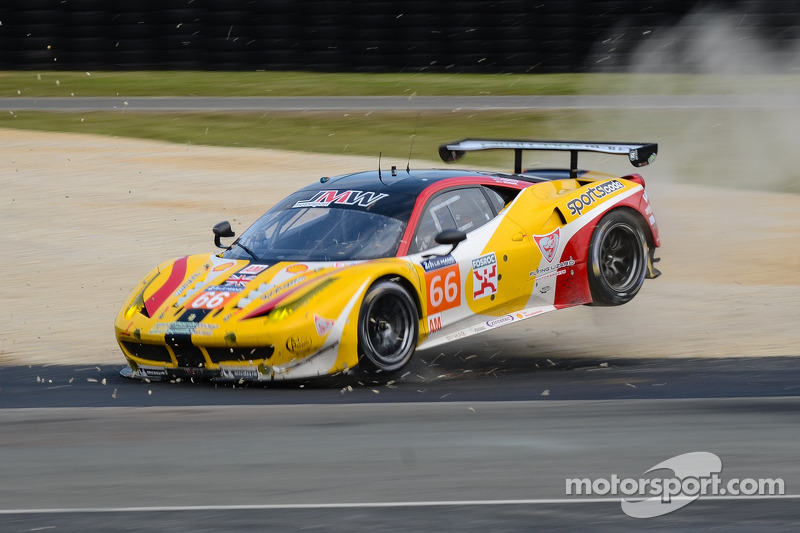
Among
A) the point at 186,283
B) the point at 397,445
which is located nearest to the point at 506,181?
the point at 186,283

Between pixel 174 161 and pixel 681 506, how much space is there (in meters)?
14.3

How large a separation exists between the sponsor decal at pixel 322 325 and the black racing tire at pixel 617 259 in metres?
2.61

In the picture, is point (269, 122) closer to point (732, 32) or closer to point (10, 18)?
point (10, 18)

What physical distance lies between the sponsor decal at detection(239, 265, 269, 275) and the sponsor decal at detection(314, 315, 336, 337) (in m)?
0.69

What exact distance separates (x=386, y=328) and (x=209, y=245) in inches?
228

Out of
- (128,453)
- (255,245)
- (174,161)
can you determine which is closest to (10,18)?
(174,161)

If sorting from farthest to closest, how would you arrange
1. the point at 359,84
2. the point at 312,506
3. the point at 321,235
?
the point at 359,84 → the point at 321,235 → the point at 312,506

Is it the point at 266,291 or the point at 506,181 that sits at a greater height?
the point at 506,181

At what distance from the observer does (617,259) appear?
9.15 m

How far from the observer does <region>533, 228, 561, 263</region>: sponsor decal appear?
8422 mm

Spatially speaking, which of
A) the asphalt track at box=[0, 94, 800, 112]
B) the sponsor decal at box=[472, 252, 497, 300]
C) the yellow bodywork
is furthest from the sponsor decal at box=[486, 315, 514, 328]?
the asphalt track at box=[0, 94, 800, 112]

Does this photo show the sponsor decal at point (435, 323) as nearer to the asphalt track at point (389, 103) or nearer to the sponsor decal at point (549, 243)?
the sponsor decal at point (549, 243)

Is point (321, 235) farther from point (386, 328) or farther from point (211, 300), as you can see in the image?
point (211, 300)

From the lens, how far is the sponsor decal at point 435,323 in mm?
7507
